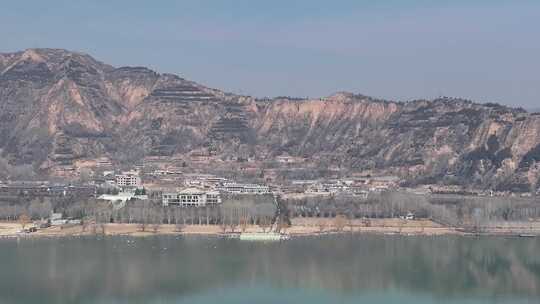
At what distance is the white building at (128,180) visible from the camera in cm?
7025

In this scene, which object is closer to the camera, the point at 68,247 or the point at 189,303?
the point at 189,303

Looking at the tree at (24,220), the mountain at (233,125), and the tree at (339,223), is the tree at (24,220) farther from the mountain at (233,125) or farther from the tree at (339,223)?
the mountain at (233,125)

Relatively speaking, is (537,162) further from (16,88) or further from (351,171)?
(16,88)

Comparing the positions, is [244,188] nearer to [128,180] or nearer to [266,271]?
[128,180]

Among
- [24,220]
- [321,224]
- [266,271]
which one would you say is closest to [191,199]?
[321,224]

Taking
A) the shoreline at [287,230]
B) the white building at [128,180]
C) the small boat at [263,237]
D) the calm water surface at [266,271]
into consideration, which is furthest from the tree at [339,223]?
the white building at [128,180]

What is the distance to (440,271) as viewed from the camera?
133ft

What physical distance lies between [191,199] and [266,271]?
930 inches

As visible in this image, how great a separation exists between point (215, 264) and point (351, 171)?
4665 centimetres

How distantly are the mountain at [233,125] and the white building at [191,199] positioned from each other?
928 inches

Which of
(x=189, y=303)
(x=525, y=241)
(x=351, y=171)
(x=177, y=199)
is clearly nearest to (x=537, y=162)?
(x=351, y=171)

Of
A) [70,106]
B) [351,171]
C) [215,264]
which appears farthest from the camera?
[70,106]

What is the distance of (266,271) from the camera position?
39094 mm

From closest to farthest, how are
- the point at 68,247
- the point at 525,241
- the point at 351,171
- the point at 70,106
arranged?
the point at 68,247
the point at 525,241
the point at 351,171
the point at 70,106
